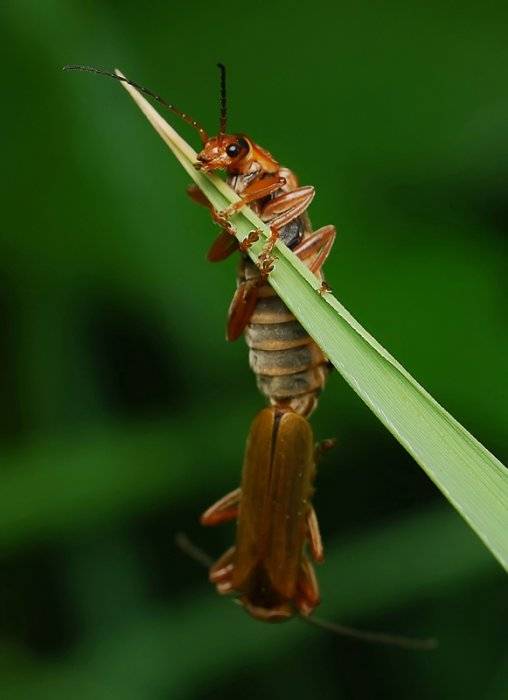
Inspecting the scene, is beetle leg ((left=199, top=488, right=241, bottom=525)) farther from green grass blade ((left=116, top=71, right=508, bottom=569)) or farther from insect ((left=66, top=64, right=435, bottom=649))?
green grass blade ((left=116, top=71, right=508, bottom=569))

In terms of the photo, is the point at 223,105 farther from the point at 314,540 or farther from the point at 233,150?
the point at 314,540

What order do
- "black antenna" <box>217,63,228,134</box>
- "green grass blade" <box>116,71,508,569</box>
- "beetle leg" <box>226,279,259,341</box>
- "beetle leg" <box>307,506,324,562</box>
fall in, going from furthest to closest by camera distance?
1. "beetle leg" <box>307,506,324,562</box>
2. "beetle leg" <box>226,279,259,341</box>
3. "black antenna" <box>217,63,228,134</box>
4. "green grass blade" <box>116,71,508,569</box>

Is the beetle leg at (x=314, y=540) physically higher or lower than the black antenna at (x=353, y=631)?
higher

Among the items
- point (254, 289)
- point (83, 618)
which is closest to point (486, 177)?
point (254, 289)

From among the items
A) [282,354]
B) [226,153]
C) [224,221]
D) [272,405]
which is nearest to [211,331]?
[272,405]

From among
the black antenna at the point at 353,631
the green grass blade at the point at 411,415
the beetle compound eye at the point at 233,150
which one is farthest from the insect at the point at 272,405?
the black antenna at the point at 353,631

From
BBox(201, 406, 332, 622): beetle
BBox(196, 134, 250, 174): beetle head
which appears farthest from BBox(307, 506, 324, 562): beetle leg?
BBox(196, 134, 250, 174): beetle head

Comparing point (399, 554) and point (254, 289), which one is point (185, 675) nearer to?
point (399, 554)

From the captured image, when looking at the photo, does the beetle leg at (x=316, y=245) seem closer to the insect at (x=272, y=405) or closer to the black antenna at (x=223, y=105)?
the insect at (x=272, y=405)
